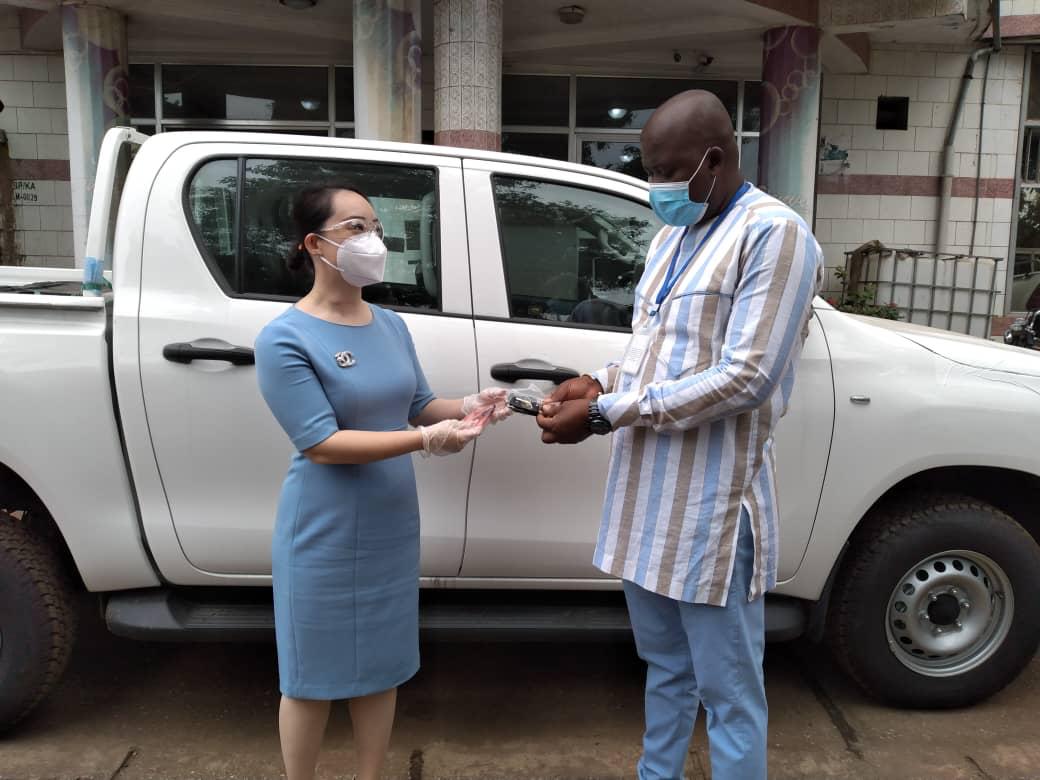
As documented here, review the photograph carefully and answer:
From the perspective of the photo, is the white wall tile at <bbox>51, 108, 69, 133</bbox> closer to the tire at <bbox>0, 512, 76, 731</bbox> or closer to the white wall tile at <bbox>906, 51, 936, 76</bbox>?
the tire at <bbox>0, 512, 76, 731</bbox>

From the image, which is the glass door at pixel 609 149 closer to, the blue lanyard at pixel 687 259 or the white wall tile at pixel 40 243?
the white wall tile at pixel 40 243

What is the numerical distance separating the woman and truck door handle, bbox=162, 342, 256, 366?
53 centimetres

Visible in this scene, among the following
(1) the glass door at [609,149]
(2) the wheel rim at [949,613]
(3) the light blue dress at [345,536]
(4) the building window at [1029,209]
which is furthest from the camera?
(1) the glass door at [609,149]

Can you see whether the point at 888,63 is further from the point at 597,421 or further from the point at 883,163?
the point at 597,421

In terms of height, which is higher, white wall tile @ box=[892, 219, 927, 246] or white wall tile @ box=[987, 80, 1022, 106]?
white wall tile @ box=[987, 80, 1022, 106]

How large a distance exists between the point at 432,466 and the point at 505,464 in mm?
231

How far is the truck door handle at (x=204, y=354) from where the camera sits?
101 inches

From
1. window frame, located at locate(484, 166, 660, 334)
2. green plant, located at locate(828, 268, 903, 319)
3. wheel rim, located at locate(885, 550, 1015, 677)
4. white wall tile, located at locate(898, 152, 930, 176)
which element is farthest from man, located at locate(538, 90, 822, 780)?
white wall tile, located at locate(898, 152, 930, 176)

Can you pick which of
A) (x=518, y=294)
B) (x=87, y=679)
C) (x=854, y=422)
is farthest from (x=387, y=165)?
(x=87, y=679)

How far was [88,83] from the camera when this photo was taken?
8.76 meters

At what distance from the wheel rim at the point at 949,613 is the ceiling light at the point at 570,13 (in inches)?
303

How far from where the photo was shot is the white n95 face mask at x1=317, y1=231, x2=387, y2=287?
2.04m

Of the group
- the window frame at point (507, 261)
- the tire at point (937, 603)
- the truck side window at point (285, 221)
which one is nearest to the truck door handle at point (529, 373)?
the window frame at point (507, 261)

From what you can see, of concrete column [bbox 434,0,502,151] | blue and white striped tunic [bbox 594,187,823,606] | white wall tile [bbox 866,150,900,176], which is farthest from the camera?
white wall tile [bbox 866,150,900,176]
